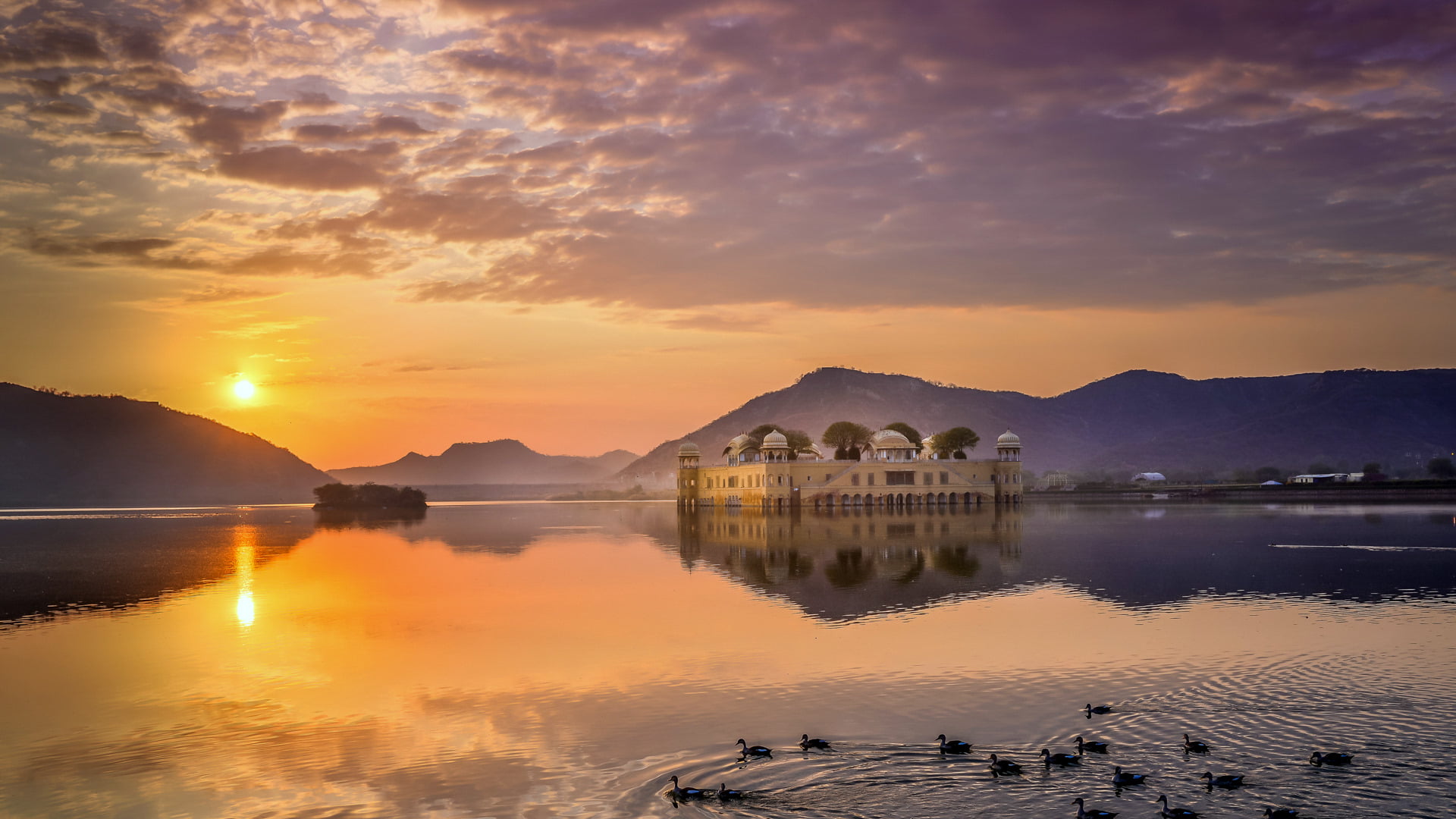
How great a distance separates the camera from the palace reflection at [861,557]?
38594 mm

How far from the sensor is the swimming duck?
17.5m

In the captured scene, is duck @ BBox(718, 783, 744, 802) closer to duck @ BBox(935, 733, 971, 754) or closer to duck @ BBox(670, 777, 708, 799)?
duck @ BBox(670, 777, 708, 799)

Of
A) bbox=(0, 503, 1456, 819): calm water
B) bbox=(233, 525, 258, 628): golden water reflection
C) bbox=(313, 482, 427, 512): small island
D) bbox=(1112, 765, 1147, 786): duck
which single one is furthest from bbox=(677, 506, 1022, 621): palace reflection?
bbox=(313, 482, 427, 512): small island

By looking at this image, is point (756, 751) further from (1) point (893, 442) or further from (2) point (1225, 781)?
(1) point (893, 442)

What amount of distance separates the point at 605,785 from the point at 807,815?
11.4 ft

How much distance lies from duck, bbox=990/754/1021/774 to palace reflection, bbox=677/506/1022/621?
1573 centimetres

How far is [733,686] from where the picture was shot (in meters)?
23.3

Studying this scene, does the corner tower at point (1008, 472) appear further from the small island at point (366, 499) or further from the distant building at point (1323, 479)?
the small island at point (366, 499)

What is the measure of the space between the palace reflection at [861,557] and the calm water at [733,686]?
473mm

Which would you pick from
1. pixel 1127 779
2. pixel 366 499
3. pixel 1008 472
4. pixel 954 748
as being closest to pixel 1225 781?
pixel 1127 779

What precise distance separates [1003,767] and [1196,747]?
3.62 metres

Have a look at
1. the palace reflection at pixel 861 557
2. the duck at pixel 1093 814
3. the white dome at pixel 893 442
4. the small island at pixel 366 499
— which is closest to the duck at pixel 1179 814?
the duck at pixel 1093 814

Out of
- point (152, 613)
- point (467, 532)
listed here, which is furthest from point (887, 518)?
point (152, 613)

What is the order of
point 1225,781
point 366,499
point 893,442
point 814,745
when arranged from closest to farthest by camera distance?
point 1225,781, point 814,745, point 893,442, point 366,499
